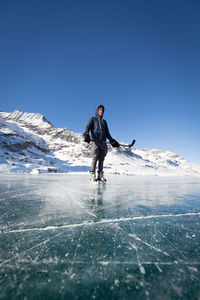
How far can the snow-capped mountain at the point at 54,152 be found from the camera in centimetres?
6659

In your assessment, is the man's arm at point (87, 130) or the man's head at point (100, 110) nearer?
the man's arm at point (87, 130)

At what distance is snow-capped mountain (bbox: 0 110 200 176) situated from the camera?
66.6 metres

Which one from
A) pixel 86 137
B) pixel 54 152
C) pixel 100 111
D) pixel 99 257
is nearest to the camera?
pixel 99 257

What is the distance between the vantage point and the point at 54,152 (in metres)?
112

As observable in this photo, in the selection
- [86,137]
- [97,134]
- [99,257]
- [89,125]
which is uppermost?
[89,125]

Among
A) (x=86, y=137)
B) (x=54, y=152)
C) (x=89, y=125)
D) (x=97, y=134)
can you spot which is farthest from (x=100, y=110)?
(x=54, y=152)

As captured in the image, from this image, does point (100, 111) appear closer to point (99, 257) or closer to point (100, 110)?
point (100, 110)

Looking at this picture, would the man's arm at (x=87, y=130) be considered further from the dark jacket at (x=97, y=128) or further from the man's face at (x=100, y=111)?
the man's face at (x=100, y=111)

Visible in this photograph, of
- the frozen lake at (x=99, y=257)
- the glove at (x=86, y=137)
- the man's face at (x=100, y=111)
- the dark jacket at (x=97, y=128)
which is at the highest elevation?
the man's face at (x=100, y=111)

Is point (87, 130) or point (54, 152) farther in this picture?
point (54, 152)

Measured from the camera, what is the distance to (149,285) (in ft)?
2.21

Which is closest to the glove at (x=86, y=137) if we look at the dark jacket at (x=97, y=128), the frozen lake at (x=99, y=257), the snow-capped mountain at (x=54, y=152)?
the dark jacket at (x=97, y=128)

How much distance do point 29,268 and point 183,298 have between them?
753 millimetres

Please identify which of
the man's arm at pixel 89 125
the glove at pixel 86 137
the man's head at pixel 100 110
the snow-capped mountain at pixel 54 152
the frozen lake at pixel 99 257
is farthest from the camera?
the snow-capped mountain at pixel 54 152
